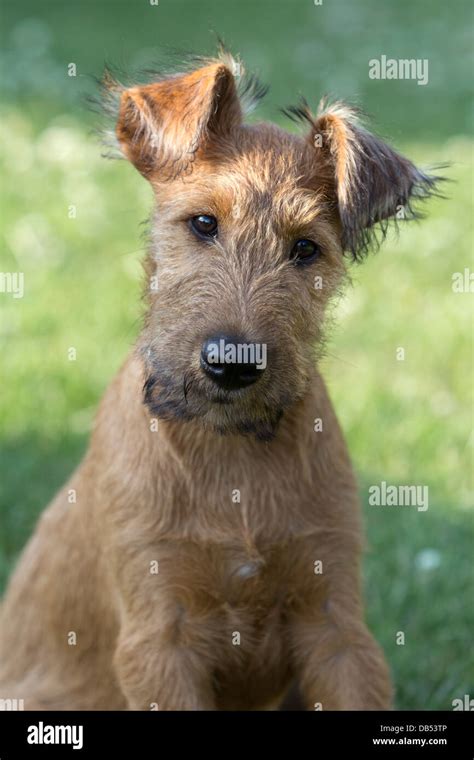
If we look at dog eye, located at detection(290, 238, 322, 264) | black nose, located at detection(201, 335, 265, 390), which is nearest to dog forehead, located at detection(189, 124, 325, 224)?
dog eye, located at detection(290, 238, 322, 264)

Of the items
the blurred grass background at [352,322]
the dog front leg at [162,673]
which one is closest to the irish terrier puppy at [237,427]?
the dog front leg at [162,673]

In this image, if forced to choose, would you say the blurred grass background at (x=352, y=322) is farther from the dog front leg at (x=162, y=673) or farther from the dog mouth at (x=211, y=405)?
the dog front leg at (x=162, y=673)

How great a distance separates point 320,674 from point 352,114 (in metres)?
2.12

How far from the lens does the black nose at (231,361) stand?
3998 millimetres

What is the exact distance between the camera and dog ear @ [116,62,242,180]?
4.25 metres

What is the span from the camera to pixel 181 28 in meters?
17.4

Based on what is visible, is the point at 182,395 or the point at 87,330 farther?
the point at 87,330

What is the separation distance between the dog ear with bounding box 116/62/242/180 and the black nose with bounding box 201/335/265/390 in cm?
74

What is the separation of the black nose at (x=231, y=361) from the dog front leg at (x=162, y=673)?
105 cm

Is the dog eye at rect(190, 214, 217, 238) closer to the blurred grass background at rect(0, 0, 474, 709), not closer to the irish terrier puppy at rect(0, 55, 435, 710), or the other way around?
the irish terrier puppy at rect(0, 55, 435, 710)

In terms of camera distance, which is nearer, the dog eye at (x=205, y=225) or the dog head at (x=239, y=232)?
the dog head at (x=239, y=232)

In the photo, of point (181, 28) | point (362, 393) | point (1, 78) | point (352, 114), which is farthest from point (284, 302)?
point (181, 28)

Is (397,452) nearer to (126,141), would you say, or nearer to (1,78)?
(126,141)

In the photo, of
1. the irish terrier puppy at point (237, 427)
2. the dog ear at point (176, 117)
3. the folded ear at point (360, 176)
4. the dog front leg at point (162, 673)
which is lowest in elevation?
the dog front leg at point (162, 673)
